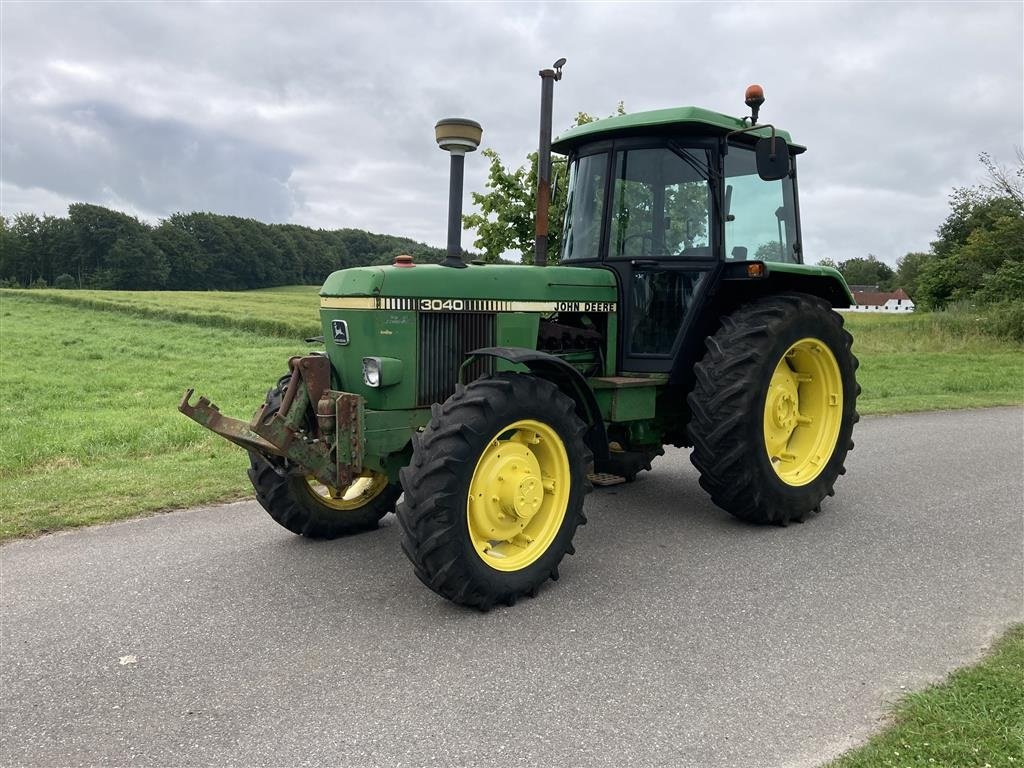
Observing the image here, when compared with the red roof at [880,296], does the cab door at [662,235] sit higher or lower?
lower

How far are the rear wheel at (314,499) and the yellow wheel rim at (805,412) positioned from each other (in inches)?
105

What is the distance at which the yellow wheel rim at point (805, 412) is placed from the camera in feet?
17.6

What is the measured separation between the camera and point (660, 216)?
5066 mm

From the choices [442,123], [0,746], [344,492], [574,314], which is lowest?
[0,746]

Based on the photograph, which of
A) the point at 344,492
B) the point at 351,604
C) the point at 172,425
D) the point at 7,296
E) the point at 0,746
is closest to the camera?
the point at 0,746

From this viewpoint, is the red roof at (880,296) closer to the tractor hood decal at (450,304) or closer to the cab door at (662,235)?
the cab door at (662,235)

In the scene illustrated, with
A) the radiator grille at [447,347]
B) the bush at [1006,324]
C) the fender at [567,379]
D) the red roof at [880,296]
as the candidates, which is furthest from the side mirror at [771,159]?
the red roof at [880,296]

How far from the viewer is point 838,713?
2.78 metres

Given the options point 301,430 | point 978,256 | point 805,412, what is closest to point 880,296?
point 978,256

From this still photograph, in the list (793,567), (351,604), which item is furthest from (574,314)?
(351,604)

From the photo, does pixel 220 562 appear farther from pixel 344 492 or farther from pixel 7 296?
pixel 7 296

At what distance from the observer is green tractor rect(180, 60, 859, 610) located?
3.80 m

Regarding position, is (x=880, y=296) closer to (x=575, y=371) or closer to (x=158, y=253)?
(x=158, y=253)

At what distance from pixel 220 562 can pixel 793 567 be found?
3197 mm
